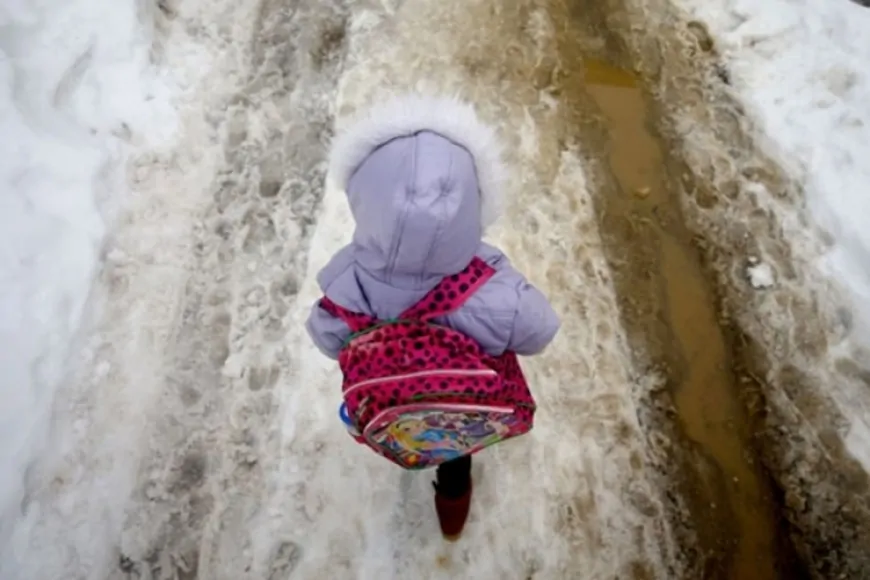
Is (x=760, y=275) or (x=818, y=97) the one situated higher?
(x=818, y=97)

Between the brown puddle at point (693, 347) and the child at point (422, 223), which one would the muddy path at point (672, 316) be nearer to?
the brown puddle at point (693, 347)

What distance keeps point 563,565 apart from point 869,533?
0.99m

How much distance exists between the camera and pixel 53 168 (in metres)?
2.88

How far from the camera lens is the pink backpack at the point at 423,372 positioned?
1710 mm

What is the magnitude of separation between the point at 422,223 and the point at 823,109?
2.40m

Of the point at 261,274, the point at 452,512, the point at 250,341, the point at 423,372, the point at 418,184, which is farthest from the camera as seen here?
the point at 261,274

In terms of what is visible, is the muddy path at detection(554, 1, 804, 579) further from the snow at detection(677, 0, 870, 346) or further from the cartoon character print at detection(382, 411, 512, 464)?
the cartoon character print at detection(382, 411, 512, 464)

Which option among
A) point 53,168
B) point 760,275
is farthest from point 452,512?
point 53,168

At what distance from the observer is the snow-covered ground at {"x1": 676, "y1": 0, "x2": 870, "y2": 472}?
9.31 ft

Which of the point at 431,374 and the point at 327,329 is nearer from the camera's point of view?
the point at 431,374

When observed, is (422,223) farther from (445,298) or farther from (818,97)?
(818,97)

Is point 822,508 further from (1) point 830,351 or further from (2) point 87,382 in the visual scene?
(2) point 87,382

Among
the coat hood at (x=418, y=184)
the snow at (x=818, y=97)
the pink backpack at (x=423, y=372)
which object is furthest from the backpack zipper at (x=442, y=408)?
the snow at (x=818, y=97)

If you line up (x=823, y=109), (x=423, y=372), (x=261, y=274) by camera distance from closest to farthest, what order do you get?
(x=423, y=372)
(x=261, y=274)
(x=823, y=109)
